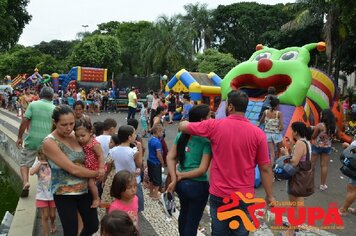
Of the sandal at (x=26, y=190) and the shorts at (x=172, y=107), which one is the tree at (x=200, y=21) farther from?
the sandal at (x=26, y=190)

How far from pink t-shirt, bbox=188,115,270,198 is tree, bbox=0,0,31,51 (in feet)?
51.7

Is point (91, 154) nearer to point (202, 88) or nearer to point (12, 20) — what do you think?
point (202, 88)

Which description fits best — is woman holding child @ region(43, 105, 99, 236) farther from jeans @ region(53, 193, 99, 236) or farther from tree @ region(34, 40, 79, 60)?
tree @ region(34, 40, 79, 60)

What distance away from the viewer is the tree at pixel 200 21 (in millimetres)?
43031

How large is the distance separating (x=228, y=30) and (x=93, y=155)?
46490 millimetres

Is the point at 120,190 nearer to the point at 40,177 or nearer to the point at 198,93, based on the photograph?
the point at 40,177

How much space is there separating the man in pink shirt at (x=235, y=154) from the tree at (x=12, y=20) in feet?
51.6

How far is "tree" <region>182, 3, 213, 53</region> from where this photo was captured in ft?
141

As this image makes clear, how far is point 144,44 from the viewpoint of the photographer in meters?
36.5

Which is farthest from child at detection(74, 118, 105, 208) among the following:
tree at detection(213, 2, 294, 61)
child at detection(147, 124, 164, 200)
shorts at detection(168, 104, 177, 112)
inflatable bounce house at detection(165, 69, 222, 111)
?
tree at detection(213, 2, 294, 61)

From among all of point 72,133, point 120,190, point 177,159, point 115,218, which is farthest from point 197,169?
point 115,218

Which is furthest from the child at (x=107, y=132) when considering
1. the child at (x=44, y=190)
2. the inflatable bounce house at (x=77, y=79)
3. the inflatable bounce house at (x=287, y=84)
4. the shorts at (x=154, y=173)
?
the inflatable bounce house at (x=77, y=79)

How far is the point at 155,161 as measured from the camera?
6156 mm

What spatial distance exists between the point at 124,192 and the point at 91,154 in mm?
555
